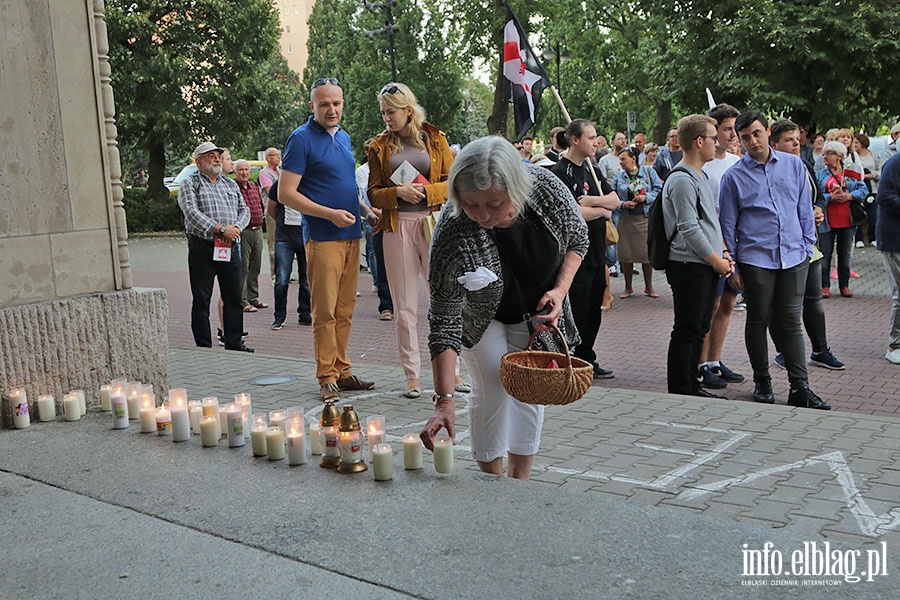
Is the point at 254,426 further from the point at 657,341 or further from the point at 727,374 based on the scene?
the point at 657,341

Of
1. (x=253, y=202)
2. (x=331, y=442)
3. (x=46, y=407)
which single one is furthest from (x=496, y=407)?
(x=253, y=202)

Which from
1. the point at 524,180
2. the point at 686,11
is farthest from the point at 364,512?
the point at 686,11

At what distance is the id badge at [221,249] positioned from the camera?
9.09 metres

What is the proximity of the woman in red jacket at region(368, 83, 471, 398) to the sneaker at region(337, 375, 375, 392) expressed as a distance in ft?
1.08

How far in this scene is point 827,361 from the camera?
7922 mm

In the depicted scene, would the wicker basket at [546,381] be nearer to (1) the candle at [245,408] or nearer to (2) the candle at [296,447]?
(2) the candle at [296,447]

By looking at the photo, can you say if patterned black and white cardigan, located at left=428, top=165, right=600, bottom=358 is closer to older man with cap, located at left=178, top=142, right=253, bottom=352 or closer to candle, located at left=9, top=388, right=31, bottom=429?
candle, located at left=9, top=388, right=31, bottom=429

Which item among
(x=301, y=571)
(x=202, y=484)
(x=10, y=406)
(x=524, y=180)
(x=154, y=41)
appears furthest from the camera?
(x=154, y=41)

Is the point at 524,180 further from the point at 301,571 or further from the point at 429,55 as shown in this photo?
the point at 429,55

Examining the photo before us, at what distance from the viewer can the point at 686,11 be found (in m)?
22.4

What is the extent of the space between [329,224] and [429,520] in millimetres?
3427

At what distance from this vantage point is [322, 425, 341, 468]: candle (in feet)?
14.4

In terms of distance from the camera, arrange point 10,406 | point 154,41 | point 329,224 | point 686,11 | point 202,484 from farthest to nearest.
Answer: point 154,41
point 686,11
point 329,224
point 10,406
point 202,484

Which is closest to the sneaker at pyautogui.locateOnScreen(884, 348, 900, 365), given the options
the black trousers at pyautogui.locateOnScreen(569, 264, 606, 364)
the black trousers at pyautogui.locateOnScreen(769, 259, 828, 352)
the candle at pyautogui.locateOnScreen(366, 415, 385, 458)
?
the black trousers at pyautogui.locateOnScreen(769, 259, 828, 352)
